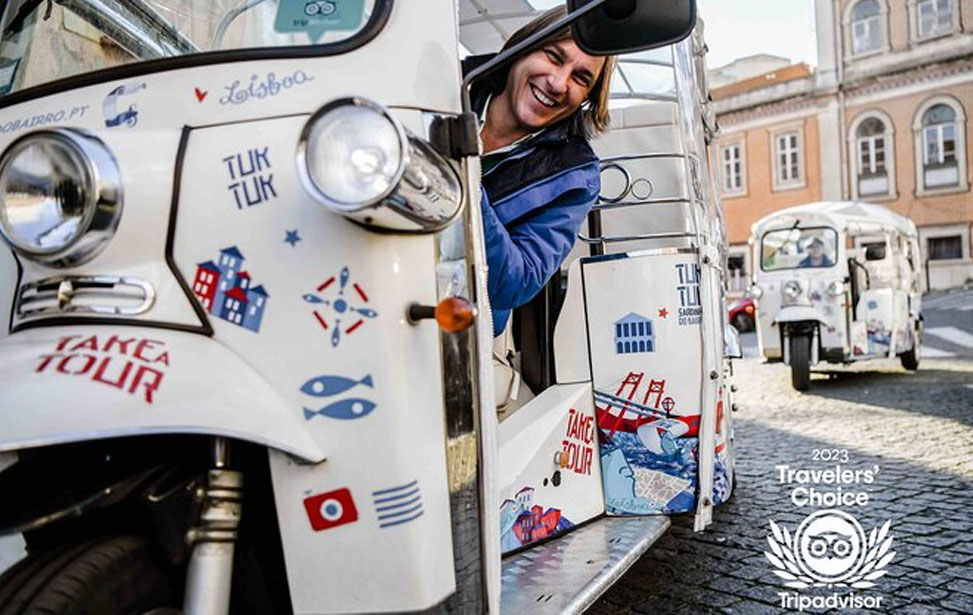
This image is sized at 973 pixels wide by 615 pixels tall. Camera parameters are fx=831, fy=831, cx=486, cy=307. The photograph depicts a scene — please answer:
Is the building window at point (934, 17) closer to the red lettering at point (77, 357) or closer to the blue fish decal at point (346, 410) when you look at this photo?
the blue fish decal at point (346, 410)

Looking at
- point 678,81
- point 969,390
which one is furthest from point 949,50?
point 678,81

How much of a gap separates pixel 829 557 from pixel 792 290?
724cm

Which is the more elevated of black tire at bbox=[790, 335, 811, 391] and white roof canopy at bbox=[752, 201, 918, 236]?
white roof canopy at bbox=[752, 201, 918, 236]

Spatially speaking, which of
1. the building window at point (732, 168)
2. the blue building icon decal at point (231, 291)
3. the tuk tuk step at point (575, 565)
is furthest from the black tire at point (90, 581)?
the building window at point (732, 168)

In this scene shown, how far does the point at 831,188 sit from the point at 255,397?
1276 inches

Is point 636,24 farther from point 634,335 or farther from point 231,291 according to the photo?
point 634,335

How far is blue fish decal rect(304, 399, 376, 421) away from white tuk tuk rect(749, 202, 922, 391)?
894cm

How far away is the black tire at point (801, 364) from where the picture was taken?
9.59m

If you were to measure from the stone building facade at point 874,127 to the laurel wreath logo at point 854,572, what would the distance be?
28000 millimetres

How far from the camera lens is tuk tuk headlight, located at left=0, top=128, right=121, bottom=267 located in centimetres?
147

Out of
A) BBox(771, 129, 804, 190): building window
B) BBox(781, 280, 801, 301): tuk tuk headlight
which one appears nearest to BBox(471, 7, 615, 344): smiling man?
BBox(781, 280, 801, 301): tuk tuk headlight

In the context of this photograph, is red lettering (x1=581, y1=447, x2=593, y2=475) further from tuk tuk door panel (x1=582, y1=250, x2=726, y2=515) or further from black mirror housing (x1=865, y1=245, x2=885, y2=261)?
black mirror housing (x1=865, y1=245, x2=885, y2=261)

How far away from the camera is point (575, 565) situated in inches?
98.0

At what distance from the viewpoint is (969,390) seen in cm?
860
